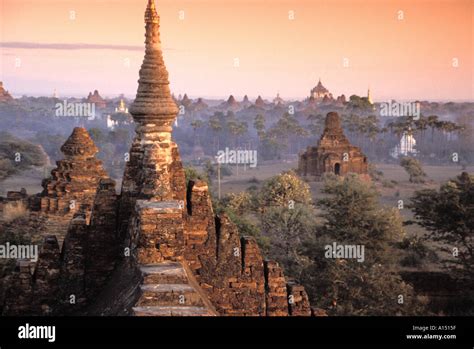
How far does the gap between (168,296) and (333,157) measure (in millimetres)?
44529

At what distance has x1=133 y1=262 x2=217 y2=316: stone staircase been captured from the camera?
840 centimetres

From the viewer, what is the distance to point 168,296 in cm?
862

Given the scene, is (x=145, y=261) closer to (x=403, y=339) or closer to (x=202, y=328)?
(x=202, y=328)

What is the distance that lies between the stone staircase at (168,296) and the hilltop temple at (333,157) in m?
43.7

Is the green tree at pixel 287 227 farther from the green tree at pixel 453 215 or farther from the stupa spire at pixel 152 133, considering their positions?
the stupa spire at pixel 152 133

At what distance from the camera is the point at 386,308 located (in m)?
22.7

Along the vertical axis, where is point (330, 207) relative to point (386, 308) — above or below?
above

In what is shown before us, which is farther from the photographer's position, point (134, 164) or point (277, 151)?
point (277, 151)

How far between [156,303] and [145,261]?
1.12m

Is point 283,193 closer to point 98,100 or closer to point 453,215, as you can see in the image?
point 453,215

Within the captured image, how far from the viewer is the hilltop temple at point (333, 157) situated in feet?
172

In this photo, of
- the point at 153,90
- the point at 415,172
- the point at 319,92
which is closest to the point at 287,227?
the point at 153,90

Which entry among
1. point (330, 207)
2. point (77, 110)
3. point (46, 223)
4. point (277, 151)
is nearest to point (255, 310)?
point (46, 223)

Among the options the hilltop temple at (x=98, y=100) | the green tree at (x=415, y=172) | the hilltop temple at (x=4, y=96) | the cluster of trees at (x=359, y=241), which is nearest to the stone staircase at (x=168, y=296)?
the cluster of trees at (x=359, y=241)
